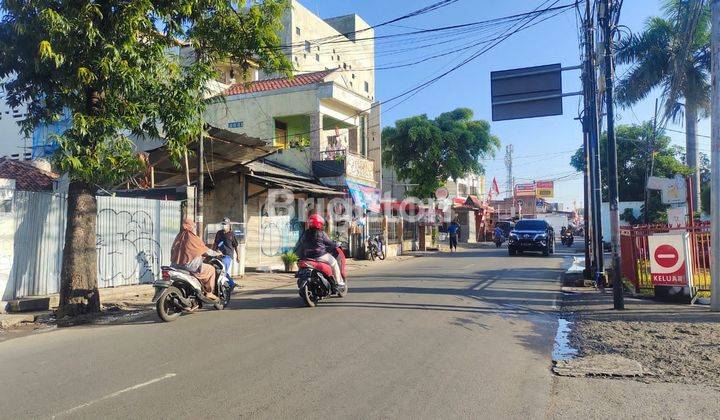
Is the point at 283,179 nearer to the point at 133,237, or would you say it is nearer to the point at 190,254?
the point at 133,237

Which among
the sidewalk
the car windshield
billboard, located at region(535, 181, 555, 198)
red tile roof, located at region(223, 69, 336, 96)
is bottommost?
the sidewalk

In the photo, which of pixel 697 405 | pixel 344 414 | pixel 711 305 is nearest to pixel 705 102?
pixel 711 305

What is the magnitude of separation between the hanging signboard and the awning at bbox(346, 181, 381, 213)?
46.7 ft

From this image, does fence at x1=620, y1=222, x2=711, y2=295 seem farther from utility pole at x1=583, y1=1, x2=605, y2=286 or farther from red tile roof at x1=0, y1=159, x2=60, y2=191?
red tile roof at x1=0, y1=159, x2=60, y2=191

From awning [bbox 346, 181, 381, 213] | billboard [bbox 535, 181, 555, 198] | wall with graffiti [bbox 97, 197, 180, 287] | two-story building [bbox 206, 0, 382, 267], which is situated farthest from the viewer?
billboard [bbox 535, 181, 555, 198]

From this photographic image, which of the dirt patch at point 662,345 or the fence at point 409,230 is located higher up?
the fence at point 409,230

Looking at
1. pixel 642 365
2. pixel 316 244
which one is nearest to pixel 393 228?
pixel 316 244

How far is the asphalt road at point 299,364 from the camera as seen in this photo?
461cm

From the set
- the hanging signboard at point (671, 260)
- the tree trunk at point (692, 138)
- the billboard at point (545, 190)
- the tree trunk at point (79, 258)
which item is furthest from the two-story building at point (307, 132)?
the billboard at point (545, 190)

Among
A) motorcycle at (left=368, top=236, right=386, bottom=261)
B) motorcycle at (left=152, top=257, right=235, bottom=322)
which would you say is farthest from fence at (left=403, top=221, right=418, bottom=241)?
motorcycle at (left=152, top=257, right=235, bottom=322)

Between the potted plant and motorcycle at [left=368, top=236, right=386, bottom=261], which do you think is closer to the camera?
the potted plant

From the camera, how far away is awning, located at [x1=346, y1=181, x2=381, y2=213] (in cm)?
2339

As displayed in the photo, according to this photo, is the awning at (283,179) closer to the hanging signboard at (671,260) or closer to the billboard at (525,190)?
the hanging signboard at (671,260)

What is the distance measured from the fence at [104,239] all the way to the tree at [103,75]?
1431 millimetres
